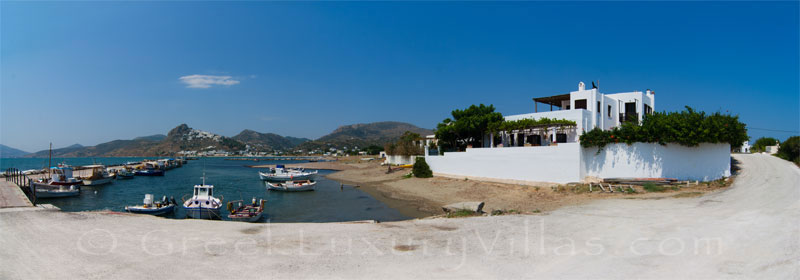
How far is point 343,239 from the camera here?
34.0 ft

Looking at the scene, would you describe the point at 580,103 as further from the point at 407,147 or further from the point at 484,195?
the point at 407,147

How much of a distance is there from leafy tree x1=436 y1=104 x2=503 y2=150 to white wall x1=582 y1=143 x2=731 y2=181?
12.8m

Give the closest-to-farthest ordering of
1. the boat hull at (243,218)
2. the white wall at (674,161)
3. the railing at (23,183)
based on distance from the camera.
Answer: the boat hull at (243,218), the white wall at (674,161), the railing at (23,183)

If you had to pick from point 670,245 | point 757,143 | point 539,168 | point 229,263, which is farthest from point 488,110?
point 757,143

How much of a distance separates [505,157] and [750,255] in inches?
786

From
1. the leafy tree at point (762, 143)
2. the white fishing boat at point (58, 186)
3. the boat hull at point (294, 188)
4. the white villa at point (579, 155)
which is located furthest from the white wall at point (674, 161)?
the leafy tree at point (762, 143)

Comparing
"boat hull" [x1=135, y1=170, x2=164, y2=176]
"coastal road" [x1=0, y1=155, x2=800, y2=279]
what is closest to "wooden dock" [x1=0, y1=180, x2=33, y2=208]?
"coastal road" [x1=0, y1=155, x2=800, y2=279]

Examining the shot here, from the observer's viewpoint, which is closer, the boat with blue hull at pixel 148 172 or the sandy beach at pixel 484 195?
the sandy beach at pixel 484 195

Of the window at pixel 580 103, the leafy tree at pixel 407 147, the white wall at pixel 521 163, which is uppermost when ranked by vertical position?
the window at pixel 580 103

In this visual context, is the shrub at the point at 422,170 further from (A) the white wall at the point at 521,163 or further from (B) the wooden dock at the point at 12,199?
(B) the wooden dock at the point at 12,199

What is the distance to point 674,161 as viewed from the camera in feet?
68.8

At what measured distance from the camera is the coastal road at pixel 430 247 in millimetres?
7559

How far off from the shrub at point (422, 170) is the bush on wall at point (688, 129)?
18.4 meters

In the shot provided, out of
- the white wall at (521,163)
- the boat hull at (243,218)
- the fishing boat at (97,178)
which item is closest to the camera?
the boat hull at (243,218)
